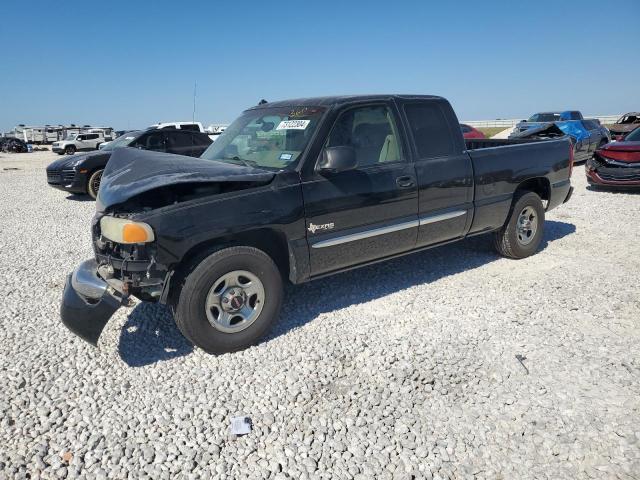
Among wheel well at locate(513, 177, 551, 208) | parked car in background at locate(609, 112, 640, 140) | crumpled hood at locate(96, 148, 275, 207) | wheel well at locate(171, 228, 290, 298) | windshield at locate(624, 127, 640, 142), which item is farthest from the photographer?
parked car in background at locate(609, 112, 640, 140)

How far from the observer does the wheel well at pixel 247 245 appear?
336 centimetres

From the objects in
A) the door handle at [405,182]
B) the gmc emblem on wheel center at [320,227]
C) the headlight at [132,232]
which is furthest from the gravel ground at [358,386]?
the door handle at [405,182]

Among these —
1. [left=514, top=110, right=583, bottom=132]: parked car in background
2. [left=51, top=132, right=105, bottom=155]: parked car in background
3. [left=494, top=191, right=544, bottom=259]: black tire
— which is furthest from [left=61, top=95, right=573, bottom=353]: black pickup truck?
[left=51, top=132, right=105, bottom=155]: parked car in background

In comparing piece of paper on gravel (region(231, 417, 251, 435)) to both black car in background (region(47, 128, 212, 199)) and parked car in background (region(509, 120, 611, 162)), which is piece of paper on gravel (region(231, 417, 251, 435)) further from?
parked car in background (region(509, 120, 611, 162))

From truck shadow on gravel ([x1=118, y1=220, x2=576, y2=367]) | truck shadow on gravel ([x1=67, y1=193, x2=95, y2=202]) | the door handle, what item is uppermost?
the door handle

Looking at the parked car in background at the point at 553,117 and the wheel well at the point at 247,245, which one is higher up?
the parked car in background at the point at 553,117

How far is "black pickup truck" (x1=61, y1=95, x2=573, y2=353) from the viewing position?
3.22 metres

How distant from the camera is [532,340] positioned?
3678 millimetres

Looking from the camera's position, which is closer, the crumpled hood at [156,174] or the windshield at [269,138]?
the crumpled hood at [156,174]

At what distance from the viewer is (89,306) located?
3.16 metres

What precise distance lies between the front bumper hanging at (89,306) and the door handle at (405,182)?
2496 millimetres

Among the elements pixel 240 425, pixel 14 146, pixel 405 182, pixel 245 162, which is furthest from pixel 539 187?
pixel 14 146

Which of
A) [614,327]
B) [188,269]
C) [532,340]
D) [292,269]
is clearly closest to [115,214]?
[188,269]

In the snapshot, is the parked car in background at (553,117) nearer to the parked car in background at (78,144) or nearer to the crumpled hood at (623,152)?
the crumpled hood at (623,152)
